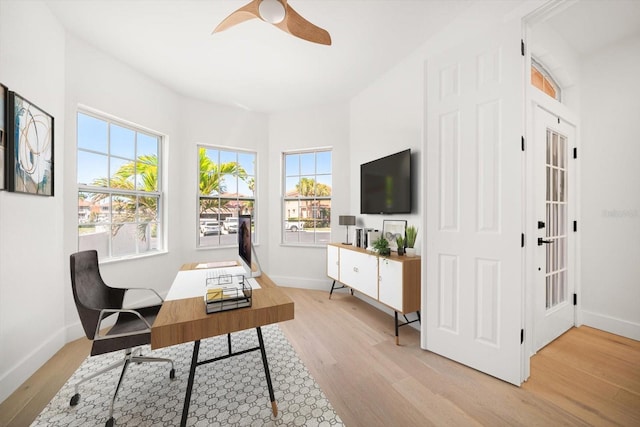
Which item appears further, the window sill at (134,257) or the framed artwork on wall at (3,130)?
the window sill at (134,257)

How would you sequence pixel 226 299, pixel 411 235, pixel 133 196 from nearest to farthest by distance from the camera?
pixel 226 299, pixel 411 235, pixel 133 196

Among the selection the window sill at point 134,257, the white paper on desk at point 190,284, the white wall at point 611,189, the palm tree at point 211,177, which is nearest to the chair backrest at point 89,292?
the white paper on desk at point 190,284

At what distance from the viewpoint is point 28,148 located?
1.98 m

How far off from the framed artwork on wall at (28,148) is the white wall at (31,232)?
9 cm

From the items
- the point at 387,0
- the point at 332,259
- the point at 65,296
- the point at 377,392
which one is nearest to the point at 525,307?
the point at 377,392

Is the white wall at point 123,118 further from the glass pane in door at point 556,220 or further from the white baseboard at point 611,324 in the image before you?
the white baseboard at point 611,324

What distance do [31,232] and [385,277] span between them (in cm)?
313

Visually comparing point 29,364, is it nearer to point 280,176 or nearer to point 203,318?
point 203,318

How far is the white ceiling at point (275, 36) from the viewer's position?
220cm

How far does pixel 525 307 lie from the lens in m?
1.85

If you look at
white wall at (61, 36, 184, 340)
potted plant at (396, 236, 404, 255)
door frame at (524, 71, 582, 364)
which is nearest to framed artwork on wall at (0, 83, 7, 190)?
white wall at (61, 36, 184, 340)

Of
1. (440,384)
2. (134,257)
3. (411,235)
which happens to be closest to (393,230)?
(411,235)

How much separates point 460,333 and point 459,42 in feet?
8.27

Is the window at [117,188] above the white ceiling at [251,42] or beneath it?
beneath
